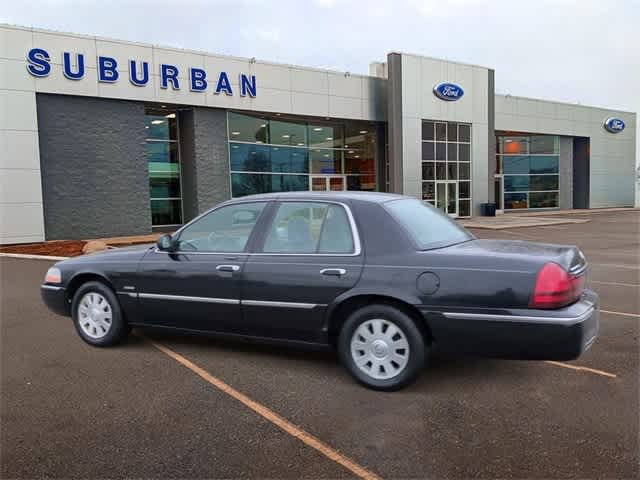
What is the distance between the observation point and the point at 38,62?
59.2 ft

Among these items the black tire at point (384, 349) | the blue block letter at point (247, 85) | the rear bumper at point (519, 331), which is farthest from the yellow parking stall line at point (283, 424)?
the blue block letter at point (247, 85)

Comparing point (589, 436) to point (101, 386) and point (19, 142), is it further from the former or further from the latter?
point (19, 142)

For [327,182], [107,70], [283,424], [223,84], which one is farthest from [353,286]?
[327,182]

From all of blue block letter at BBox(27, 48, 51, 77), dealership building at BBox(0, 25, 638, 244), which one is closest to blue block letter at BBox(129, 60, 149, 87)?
dealership building at BBox(0, 25, 638, 244)

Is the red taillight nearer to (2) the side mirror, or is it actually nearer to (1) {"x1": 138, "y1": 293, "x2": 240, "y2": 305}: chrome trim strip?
(1) {"x1": 138, "y1": 293, "x2": 240, "y2": 305}: chrome trim strip

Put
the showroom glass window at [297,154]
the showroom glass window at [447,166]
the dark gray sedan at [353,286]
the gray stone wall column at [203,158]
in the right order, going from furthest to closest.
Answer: the showroom glass window at [447,166]
the showroom glass window at [297,154]
the gray stone wall column at [203,158]
the dark gray sedan at [353,286]

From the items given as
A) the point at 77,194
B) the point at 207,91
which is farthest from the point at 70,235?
the point at 207,91

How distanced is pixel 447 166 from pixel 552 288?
86.4 ft

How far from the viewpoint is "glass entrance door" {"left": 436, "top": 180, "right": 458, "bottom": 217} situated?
29.2m

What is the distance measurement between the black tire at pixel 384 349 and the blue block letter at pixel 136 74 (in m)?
18.3

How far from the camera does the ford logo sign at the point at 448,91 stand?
91.9 ft

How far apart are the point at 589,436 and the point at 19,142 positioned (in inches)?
744

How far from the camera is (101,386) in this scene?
14.7ft

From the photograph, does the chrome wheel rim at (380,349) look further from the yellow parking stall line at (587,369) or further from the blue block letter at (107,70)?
the blue block letter at (107,70)
